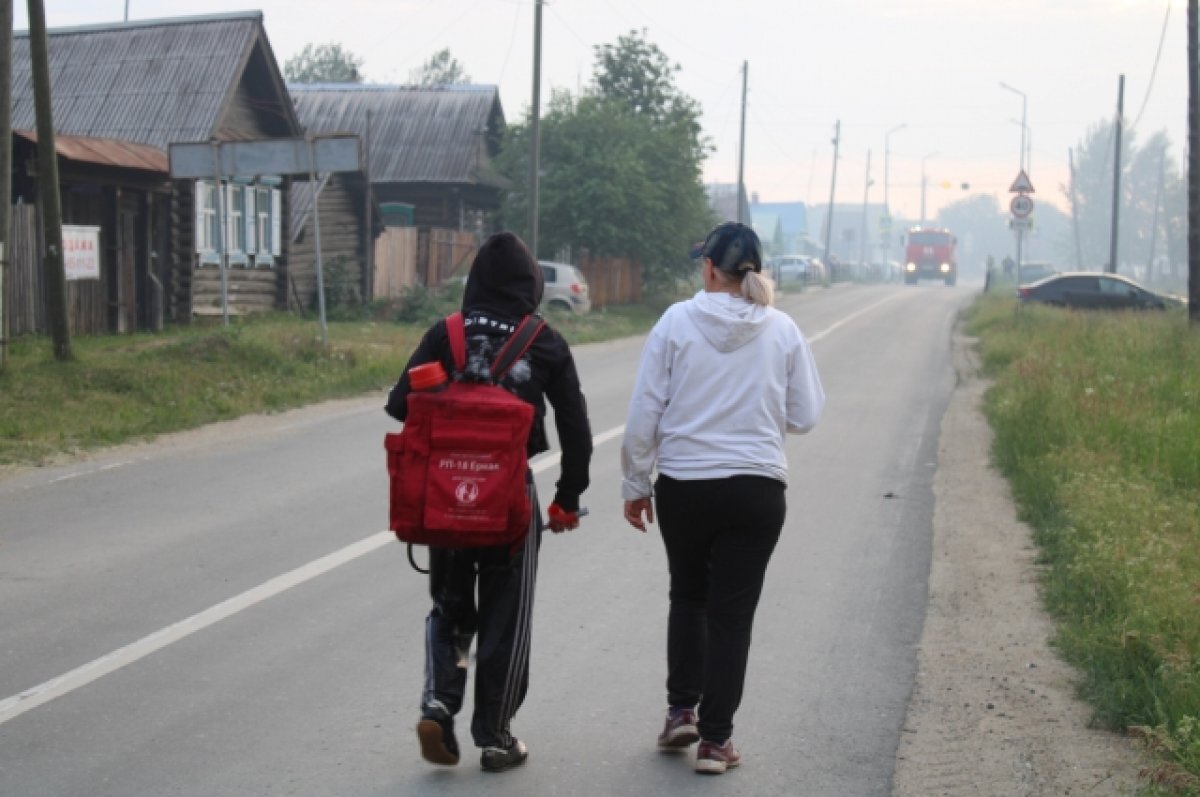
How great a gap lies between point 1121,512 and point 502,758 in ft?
16.8

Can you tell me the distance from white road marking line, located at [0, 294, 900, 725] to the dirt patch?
68.2 inches

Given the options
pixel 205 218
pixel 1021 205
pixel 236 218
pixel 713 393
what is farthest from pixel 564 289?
pixel 713 393

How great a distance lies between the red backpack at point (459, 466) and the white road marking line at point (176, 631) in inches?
35.8

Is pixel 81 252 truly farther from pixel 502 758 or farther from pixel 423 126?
pixel 423 126

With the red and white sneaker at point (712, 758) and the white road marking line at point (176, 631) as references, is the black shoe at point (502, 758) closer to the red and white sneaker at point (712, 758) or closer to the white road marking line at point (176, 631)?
the red and white sneaker at point (712, 758)

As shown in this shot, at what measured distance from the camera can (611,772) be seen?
485 cm

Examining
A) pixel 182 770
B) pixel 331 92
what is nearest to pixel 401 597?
pixel 182 770

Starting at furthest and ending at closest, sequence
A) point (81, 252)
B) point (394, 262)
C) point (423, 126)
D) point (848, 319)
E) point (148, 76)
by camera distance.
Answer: point (423, 126) → point (848, 319) → point (394, 262) → point (148, 76) → point (81, 252)

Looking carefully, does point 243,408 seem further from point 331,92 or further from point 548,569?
point 331,92

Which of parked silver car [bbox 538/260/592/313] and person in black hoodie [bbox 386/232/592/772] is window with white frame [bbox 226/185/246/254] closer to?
parked silver car [bbox 538/260/592/313]

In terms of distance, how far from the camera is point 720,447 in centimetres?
472

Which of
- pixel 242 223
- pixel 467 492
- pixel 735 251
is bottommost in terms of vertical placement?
pixel 467 492

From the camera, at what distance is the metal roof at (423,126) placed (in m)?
41.5

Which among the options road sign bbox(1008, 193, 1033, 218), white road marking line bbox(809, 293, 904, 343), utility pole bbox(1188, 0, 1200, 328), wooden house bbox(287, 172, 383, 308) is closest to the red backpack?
utility pole bbox(1188, 0, 1200, 328)
